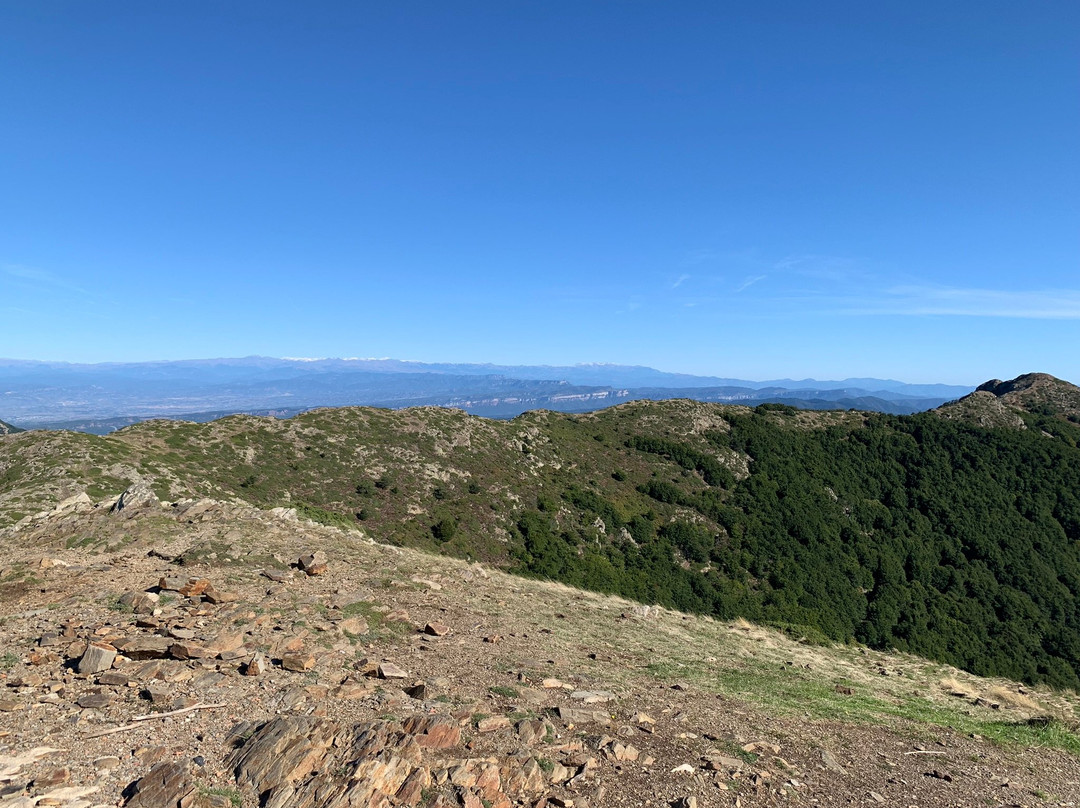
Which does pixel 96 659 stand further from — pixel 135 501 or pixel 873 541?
pixel 873 541

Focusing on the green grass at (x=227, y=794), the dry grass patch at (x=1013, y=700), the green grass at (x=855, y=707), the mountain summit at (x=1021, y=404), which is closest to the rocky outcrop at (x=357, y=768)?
the green grass at (x=227, y=794)

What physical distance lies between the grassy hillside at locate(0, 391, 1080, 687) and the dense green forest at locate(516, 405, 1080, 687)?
0.23 meters

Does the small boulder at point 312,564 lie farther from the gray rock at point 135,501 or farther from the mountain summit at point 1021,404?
the mountain summit at point 1021,404

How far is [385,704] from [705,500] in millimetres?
58890

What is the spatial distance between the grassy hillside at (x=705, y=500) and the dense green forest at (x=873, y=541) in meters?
0.23

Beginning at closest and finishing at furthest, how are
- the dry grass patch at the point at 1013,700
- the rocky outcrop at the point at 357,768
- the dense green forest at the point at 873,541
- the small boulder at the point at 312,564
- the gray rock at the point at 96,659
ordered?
1. the rocky outcrop at the point at 357,768
2. the gray rock at the point at 96,659
3. the dry grass patch at the point at 1013,700
4. the small boulder at the point at 312,564
5. the dense green forest at the point at 873,541

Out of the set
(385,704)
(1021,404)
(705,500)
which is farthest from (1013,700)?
(1021,404)

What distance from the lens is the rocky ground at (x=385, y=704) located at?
8610 millimetres

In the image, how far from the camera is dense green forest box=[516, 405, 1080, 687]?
51719 mm

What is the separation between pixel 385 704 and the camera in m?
11.1

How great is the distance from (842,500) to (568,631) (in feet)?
213

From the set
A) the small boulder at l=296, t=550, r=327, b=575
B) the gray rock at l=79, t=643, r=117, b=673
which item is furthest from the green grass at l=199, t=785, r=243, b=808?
the small boulder at l=296, t=550, r=327, b=575

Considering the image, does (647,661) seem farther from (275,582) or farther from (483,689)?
(275,582)

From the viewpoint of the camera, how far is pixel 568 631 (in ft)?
62.6
